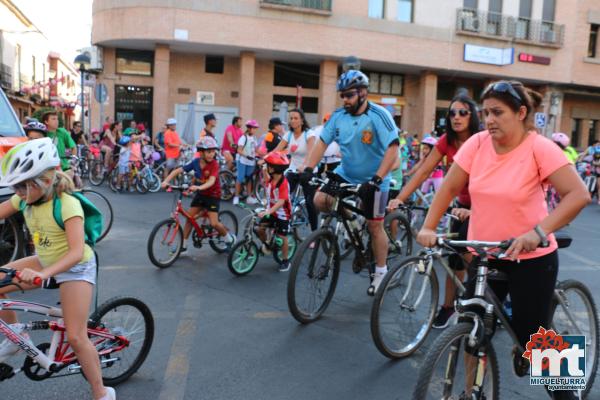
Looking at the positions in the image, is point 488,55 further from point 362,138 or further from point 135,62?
point 362,138

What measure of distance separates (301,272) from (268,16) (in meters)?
21.7

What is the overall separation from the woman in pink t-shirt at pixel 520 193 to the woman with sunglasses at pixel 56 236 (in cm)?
188

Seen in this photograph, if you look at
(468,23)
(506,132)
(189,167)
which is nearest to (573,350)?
(506,132)

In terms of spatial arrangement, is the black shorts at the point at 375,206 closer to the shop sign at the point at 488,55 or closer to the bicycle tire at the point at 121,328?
the bicycle tire at the point at 121,328

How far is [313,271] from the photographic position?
477cm

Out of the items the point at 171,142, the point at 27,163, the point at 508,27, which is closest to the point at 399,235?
the point at 27,163

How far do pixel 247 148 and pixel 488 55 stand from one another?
2016cm

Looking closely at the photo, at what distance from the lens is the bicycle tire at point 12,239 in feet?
19.2

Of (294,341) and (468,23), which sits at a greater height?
(468,23)

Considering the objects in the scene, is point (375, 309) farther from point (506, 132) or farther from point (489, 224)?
point (506, 132)

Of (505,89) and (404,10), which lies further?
(404,10)

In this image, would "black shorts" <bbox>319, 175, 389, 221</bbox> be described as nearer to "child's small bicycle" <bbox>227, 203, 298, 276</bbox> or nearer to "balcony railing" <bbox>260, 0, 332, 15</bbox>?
"child's small bicycle" <bbox>227, 203, 298, 276</bbox>

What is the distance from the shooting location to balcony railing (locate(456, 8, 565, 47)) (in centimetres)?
2806

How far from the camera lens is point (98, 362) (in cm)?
310
